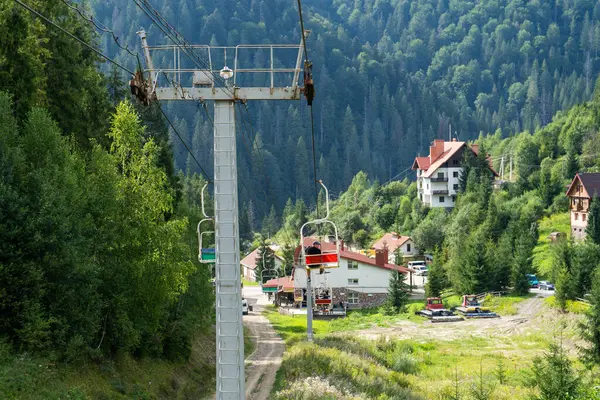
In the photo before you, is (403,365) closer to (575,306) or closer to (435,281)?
(575,306)

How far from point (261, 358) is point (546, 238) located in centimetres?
4620

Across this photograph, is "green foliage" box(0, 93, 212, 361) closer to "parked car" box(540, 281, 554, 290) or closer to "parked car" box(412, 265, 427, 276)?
"parked car" box(540, 281, 554, 290)

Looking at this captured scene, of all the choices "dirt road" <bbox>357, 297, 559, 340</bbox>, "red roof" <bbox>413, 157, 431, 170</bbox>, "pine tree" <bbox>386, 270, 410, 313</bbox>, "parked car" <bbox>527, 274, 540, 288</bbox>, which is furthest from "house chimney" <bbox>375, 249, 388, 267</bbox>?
"red roof" <bbox>413, 157, 431, 170</bbox>

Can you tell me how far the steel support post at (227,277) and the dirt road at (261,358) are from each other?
501 inches

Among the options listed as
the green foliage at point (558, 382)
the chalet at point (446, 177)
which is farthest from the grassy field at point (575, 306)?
the chalet at point (446, 177)

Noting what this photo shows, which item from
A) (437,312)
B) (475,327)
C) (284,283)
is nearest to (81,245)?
(475,327)

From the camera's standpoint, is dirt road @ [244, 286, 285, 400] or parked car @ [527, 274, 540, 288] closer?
dirt road @ [244, 286, 285, 400]

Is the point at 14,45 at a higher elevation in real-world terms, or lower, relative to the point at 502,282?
higher

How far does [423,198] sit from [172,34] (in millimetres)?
91512

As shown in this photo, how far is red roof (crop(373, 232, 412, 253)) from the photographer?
3536 inches

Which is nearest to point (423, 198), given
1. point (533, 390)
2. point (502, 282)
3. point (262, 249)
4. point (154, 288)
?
point (262, 249)

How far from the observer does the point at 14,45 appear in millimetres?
26703

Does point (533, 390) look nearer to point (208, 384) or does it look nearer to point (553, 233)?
point (208, 384)

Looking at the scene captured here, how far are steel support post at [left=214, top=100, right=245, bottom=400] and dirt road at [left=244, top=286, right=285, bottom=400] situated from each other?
1273 cm
